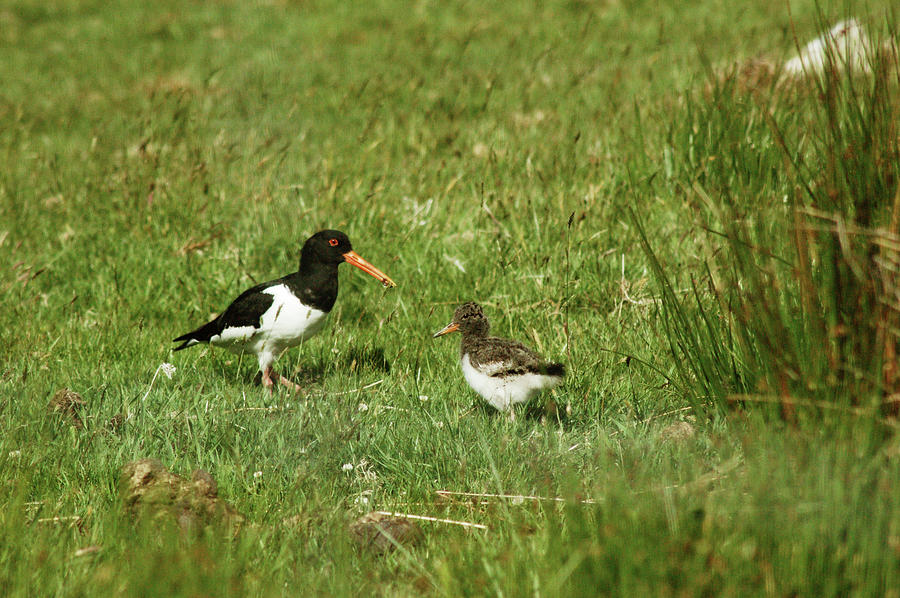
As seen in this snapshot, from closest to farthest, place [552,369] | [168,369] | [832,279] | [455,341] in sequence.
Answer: [832,279]
[552,369]
[168,369]
[455,341]

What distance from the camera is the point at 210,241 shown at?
7.19m

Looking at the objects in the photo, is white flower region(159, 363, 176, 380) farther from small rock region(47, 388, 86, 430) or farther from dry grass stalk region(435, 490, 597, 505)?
dry grass stalk region(435, 490, 597, 505)

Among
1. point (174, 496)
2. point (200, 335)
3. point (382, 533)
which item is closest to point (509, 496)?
point (382, 533)

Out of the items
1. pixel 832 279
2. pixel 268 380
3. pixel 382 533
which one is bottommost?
pixel 268 380

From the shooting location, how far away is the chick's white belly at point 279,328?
570 cm

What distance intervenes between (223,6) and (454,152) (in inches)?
401

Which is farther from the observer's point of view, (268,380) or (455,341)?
(455,341)

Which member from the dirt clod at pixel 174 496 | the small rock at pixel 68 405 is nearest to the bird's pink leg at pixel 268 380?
the small rock at pixel 68 405

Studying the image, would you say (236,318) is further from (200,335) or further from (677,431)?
(677,431)

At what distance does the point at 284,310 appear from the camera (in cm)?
573

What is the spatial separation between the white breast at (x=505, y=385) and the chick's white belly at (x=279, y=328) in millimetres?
1378

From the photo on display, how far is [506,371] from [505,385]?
0.08 metres

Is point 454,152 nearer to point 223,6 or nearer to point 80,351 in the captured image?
point 80,351

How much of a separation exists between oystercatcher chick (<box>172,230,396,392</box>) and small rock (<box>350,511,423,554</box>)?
207 centimetres
